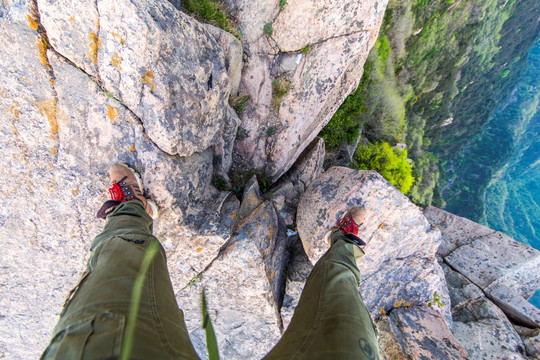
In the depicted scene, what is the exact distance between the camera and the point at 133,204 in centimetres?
332

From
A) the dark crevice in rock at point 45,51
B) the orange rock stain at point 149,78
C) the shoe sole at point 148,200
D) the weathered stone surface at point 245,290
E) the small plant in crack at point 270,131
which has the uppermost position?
the small plant in crack at point 270,131

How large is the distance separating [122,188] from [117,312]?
202cm

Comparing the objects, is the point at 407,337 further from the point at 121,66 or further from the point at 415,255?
the point at 121,66

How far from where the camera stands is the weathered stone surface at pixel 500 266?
7.06 m

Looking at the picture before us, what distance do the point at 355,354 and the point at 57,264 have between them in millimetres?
4717

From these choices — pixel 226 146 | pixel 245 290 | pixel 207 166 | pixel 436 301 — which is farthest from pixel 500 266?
pixel 207 166

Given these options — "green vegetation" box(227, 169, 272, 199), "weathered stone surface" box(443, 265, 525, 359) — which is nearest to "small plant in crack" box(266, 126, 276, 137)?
"green vegetation" box(227, 169, 272, 199)

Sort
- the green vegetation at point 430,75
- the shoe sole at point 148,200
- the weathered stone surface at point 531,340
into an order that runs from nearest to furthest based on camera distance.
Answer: the shoe sole at point 148,200 < the weathered stone surface at point 531,340 < the green vegetation at point 430,75

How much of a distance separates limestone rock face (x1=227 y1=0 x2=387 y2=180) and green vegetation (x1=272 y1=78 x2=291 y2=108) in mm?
20

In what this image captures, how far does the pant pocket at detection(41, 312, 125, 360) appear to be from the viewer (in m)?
1.41

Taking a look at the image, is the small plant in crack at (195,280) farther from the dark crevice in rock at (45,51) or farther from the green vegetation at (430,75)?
the green vegetation at (430,75)

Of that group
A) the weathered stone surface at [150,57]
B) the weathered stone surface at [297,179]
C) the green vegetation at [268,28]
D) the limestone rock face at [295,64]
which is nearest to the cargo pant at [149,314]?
the weathered stone surface at [150,57]

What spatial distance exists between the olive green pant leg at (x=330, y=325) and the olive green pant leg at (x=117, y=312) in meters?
0.93

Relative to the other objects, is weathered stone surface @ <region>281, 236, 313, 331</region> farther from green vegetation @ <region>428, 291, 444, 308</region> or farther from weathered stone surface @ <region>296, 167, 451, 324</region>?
green vegetation @ <region>428, 291, 444, 308</region>
